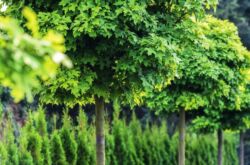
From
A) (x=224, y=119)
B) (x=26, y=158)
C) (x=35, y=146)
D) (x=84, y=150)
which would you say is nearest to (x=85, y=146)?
(x=84, y=150)

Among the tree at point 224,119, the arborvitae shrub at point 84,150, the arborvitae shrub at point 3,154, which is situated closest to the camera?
the arborvitae shrub at point 3,154

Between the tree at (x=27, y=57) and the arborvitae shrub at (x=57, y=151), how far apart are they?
8.59 meters

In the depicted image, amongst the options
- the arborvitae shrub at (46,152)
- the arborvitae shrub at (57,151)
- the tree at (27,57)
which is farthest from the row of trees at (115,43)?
the tree at (27,57)

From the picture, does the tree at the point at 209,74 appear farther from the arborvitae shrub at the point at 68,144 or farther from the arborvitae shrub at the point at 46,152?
the arborvitae shrub at the point at 46,152

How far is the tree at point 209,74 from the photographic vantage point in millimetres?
9172

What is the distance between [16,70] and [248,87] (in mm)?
10621

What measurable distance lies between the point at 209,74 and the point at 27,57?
7.17 m

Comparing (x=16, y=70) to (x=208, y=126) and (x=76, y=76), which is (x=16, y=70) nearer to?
Answer: (x=76, y=76)

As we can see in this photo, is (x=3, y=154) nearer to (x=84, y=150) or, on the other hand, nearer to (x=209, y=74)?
(x=84, y=150)

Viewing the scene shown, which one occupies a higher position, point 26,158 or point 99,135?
point 99,135

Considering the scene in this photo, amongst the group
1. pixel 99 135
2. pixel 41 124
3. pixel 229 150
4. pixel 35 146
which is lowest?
pixel 99 135

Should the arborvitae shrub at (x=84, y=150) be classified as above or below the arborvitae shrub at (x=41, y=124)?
below

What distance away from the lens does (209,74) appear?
352 inches

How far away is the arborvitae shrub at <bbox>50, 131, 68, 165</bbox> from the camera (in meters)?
10.5
